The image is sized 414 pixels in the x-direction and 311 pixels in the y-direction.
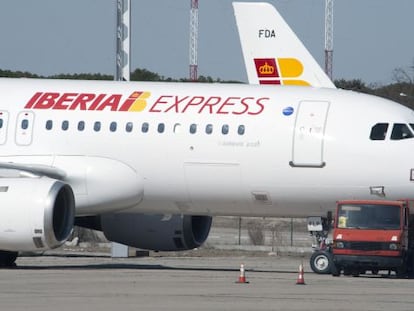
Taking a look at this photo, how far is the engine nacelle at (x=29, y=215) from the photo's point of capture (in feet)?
97.1

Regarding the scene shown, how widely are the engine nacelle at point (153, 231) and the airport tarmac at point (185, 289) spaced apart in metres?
0.57

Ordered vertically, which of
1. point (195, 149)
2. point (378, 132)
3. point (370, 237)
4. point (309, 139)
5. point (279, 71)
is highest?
point (279, 71)

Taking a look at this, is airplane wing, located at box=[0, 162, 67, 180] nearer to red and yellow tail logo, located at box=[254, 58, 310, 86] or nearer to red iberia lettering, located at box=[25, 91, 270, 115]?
red iberia lettering, located at box=[25, 91, 270, 115]

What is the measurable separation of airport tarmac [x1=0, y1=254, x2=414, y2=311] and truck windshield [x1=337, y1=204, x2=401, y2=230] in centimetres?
115

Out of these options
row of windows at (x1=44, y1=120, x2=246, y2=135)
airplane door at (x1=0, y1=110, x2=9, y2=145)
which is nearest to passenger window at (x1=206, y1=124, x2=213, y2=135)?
row of windows at (x1=44, y1=120, x2=246, y2=135)

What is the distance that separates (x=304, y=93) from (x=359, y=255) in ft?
13.2

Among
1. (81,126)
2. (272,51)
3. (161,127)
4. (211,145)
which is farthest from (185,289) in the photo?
(272,51)

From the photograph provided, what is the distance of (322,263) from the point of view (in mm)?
30781

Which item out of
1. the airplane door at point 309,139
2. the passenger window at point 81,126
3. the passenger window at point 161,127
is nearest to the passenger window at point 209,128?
the passenger window at point 161,127

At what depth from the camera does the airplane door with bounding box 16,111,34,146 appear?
31922 millimetres

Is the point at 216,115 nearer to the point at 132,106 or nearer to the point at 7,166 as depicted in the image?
the point at 132,106

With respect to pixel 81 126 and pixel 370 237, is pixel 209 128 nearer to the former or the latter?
pixel 81 126

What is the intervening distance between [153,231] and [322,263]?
186 inches

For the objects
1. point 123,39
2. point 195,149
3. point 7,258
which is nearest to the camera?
point 195,149
